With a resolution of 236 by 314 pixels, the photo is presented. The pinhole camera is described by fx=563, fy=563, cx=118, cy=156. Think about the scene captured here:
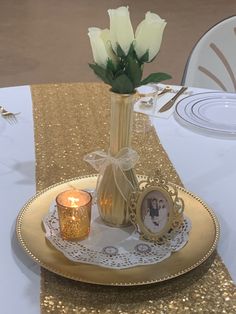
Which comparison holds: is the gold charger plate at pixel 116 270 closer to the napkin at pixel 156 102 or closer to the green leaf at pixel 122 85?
the green leaf at pixel 122 85

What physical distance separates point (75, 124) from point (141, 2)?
14.3ft

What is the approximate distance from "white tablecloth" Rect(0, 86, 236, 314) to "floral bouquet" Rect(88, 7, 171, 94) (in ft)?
0.92

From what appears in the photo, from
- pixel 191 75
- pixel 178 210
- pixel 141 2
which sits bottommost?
pixel 141 2

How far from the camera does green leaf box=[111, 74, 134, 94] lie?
728 millimetres

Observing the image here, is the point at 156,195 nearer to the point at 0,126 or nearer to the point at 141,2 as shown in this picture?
the point at 0,126

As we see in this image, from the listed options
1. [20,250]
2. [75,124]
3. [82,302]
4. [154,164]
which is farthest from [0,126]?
[82,302]

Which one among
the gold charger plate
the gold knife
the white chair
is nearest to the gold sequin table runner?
the gold charger plate

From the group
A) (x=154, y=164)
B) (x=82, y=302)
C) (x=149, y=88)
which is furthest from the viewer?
(x=149, y=88)

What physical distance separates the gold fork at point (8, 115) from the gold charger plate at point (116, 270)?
35cm

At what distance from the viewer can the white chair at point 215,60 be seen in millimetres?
1701

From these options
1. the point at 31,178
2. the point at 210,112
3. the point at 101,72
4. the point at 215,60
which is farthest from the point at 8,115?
the point at 215,60

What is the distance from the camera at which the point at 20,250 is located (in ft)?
2.64

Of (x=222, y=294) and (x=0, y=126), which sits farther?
(x=0, y=126)

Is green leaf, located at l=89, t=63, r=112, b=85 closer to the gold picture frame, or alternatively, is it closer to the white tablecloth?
the gold picture frame
